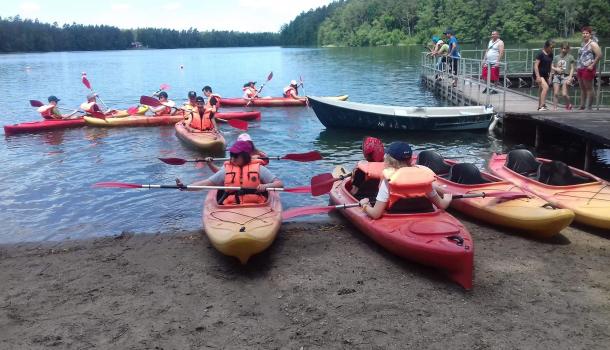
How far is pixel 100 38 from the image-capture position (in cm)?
13388

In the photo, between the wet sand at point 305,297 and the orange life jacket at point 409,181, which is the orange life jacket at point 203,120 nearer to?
the wet sand at point 305,297

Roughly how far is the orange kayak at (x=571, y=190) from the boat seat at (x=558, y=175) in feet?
0.05

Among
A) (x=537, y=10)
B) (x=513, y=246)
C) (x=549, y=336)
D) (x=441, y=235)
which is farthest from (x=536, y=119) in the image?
(x=537, y=10)

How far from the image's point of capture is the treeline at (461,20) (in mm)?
66062

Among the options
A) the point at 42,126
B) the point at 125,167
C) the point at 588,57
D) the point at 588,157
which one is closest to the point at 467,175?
the point at 588,157

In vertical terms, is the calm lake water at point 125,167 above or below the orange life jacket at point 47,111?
below

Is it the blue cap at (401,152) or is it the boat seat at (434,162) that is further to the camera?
the boat seat at (434,162)

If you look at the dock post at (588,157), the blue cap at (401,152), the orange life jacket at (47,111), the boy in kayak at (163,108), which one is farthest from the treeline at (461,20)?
the blue cap at (401,152)

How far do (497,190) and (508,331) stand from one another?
122 inches

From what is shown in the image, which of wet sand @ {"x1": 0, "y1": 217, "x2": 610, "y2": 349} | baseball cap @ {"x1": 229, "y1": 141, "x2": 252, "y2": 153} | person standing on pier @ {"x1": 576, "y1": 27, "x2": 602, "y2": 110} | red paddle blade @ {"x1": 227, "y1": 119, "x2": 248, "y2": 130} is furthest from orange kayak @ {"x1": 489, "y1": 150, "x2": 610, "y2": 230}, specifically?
red paddle blade @ {"x1": 227, "y1": 119, "x2": 248, "y2": 130}

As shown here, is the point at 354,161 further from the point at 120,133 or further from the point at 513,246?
the point at 120,133

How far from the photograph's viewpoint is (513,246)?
6.70 metres

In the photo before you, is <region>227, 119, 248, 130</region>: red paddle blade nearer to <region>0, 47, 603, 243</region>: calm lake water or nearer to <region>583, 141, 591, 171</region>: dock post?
<region>0, 47, 603, 243</region>: calm lake water

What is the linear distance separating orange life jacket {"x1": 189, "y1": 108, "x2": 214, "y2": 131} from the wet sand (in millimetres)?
7034
